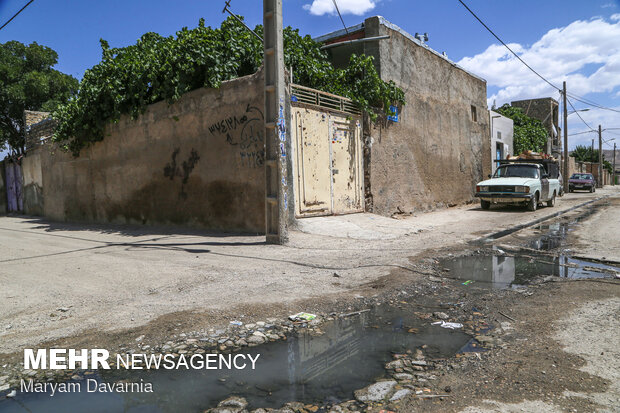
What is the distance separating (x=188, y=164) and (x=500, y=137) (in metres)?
17.3

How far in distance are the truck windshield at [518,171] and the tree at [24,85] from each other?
62.8 ft

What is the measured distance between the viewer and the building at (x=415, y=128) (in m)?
11.3

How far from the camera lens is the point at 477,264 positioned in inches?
215

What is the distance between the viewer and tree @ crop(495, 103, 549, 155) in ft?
81.1

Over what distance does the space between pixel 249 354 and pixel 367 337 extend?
0.88 metres

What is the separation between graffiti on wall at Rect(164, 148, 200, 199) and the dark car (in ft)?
96.2

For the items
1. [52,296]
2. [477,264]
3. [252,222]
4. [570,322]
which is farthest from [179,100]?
[570,322]

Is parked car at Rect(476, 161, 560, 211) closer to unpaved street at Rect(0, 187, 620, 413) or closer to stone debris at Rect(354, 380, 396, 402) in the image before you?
unpaved street at Rect(0, 187, 620, 413)

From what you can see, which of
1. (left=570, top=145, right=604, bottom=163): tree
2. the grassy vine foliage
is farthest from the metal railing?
(left=570, top=145, right=604, bottom=163): tree

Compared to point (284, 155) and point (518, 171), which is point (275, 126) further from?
point (518, 171)

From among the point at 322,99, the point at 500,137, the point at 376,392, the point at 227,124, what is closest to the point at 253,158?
the point at 227,124

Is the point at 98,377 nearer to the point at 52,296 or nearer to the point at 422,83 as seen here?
the point at 52,296

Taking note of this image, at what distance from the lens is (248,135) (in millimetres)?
8570

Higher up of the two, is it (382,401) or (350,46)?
(350,46)
